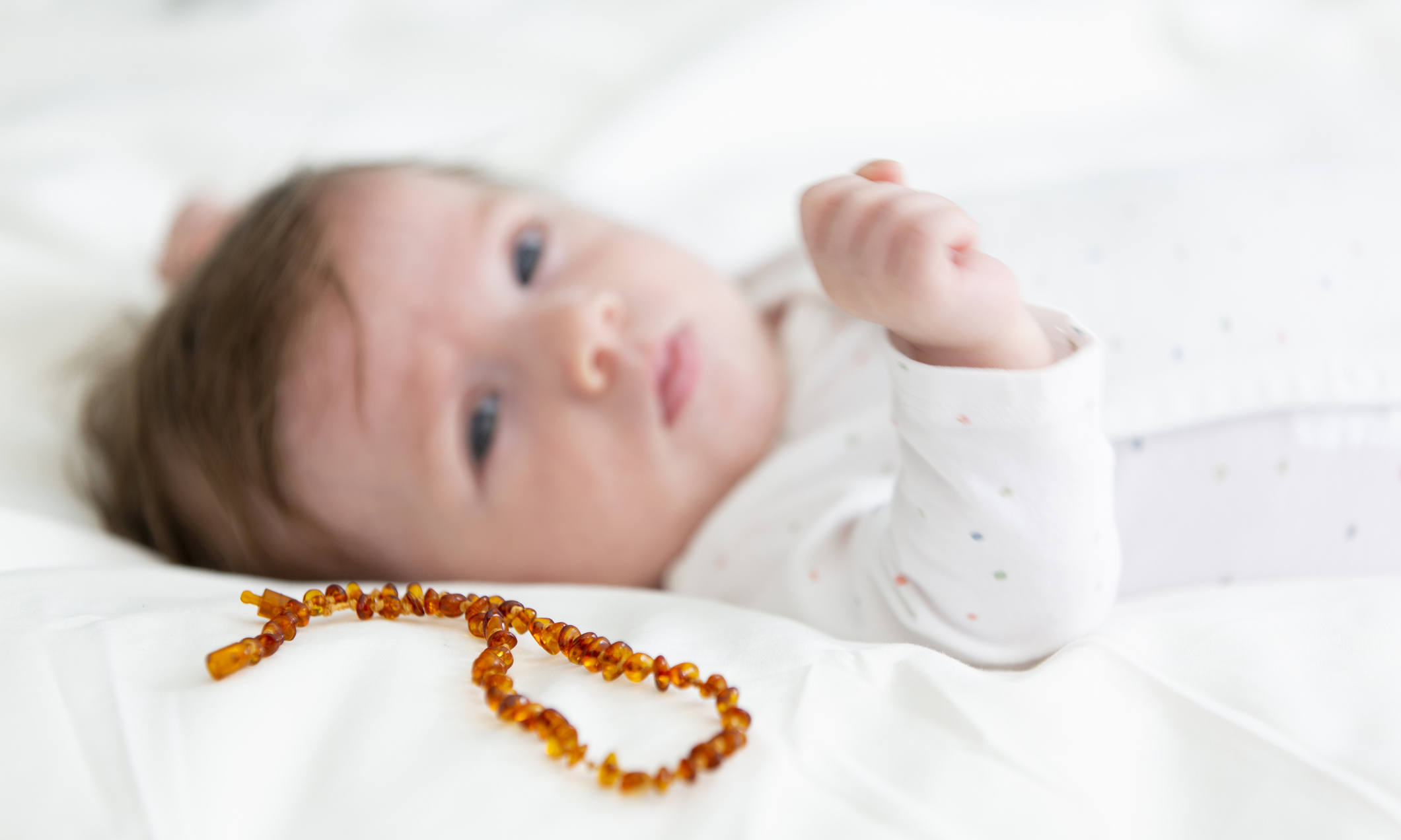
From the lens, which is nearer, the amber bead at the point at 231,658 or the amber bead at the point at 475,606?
the amber bead at the point at 231,658

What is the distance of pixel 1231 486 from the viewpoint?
89 centimetres

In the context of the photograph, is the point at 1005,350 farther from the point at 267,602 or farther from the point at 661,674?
the point at 267,602

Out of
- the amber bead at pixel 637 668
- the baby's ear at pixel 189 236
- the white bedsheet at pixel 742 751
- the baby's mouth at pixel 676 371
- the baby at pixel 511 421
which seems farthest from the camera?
the baby's ear at pixel 189 236

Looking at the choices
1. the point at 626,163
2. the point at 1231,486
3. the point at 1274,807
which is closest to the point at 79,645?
Result: the point at 1274,807

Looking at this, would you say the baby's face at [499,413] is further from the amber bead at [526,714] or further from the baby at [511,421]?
the amber bead at [526,714]

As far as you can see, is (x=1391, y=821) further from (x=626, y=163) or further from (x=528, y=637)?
(x=626, y=163)

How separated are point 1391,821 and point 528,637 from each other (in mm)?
513

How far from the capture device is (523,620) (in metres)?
0.67

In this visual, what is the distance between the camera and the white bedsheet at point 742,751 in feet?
1.67

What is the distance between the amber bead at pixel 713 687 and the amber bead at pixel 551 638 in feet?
0.37

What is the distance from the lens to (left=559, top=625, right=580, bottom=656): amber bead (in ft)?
2.10

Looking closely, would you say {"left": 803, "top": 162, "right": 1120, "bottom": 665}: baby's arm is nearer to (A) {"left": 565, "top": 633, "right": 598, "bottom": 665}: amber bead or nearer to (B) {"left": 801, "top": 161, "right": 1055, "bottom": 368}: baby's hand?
(B) {"left": 801, "top": 161, "right": 1055, "bottom": 368}: baby's hand

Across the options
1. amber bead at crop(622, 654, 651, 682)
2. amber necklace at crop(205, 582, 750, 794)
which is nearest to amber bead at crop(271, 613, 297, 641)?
amber necklace at crop(205, 582, 750, 794)

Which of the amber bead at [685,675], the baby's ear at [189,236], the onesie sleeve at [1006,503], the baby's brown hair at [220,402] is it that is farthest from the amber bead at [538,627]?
the baby's ear at [189,236]
